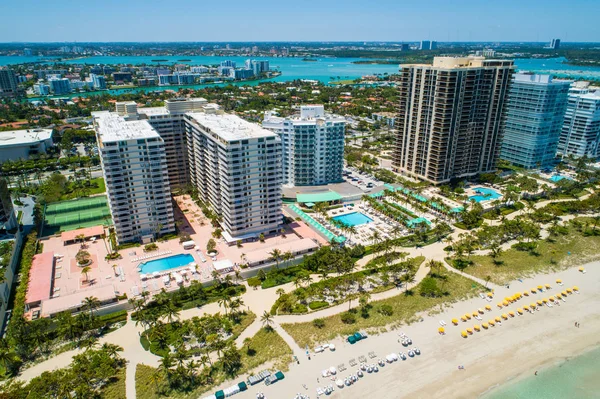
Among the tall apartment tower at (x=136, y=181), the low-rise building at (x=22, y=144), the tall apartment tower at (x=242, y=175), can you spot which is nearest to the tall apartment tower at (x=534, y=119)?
the tall apartment tower at (x=242, y=175)

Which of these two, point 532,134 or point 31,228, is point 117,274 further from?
point 532,134

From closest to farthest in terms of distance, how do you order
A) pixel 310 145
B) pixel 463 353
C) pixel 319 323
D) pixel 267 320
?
pixel 463 353 < pixel 267 320 < pixel 319 323 < pixel 310 145

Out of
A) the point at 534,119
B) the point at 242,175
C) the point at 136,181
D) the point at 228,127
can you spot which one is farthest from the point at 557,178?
the point at 136,181

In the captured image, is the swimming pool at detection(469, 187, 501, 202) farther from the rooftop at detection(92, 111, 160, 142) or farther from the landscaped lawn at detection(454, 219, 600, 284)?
the rooftop at detection(92, 111, 160, 142)

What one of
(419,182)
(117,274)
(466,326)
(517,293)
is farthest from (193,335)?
(419,182)

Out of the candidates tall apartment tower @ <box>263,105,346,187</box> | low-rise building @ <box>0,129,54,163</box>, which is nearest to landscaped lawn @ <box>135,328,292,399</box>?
tall apartment tower @ <box>263,105,346,187</box>

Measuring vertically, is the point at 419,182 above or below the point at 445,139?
below

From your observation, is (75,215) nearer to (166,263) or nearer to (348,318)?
(166,263)
